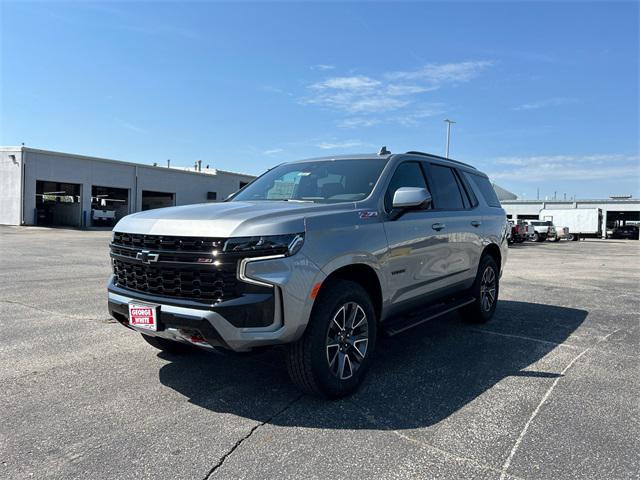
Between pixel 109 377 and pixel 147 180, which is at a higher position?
pixel 147 180

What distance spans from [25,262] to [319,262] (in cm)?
1185

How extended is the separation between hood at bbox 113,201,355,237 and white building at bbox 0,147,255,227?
28.6m

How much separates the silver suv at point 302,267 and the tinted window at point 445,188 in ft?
0.50

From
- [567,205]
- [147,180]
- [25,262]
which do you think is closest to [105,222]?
[147,180]

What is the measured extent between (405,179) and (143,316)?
269 centimetres

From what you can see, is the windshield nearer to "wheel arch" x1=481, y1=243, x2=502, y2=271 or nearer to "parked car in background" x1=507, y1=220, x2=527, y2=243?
"wheel arch" x1=481, y1=243, x2=502, y2=271

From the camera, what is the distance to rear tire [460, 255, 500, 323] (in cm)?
608

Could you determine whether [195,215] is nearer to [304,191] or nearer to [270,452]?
[304,191]

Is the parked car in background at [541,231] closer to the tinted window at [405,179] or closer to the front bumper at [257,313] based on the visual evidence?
the tinted window at [405,179]

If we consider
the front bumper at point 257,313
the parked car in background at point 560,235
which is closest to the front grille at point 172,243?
the front bumper at point 257,313

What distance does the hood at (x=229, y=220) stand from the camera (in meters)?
3.25

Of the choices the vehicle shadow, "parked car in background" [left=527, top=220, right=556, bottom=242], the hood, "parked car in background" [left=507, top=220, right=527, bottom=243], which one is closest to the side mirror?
the hood

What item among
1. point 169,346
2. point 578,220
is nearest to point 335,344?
point 169,346

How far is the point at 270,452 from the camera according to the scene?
291 cm
